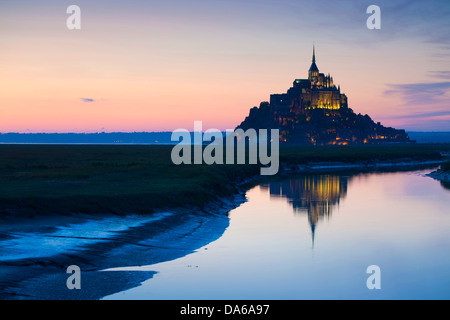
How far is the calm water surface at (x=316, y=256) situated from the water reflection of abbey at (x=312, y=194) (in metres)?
0.14

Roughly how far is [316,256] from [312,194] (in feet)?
73.4

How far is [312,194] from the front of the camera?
39.8m

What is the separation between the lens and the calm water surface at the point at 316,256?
13.3 m

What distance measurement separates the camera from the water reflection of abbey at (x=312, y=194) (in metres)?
29.6

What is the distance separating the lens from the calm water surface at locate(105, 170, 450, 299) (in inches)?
524

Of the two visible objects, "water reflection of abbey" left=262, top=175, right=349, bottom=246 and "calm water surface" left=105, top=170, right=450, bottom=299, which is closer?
"calm water surface" left=105, top=170, right=450, bottom=299

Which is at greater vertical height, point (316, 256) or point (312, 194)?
point (312, 194)

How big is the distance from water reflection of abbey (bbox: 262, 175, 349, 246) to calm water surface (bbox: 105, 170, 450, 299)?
A: 14 cm

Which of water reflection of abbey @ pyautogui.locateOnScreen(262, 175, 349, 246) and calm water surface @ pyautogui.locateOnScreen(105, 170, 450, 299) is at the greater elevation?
water reflection of abbey @ pyautogui.locateOnScreen(262, 175, 349, 246)

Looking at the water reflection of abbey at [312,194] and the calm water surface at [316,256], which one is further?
the water reflection of abbey at [312,194]

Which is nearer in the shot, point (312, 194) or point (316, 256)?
point (316, 256)

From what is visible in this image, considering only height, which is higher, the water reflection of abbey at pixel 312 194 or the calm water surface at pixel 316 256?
the water reflection of abbey at pixel 312 194

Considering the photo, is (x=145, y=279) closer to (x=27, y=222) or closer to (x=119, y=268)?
(x=119, y=268)
